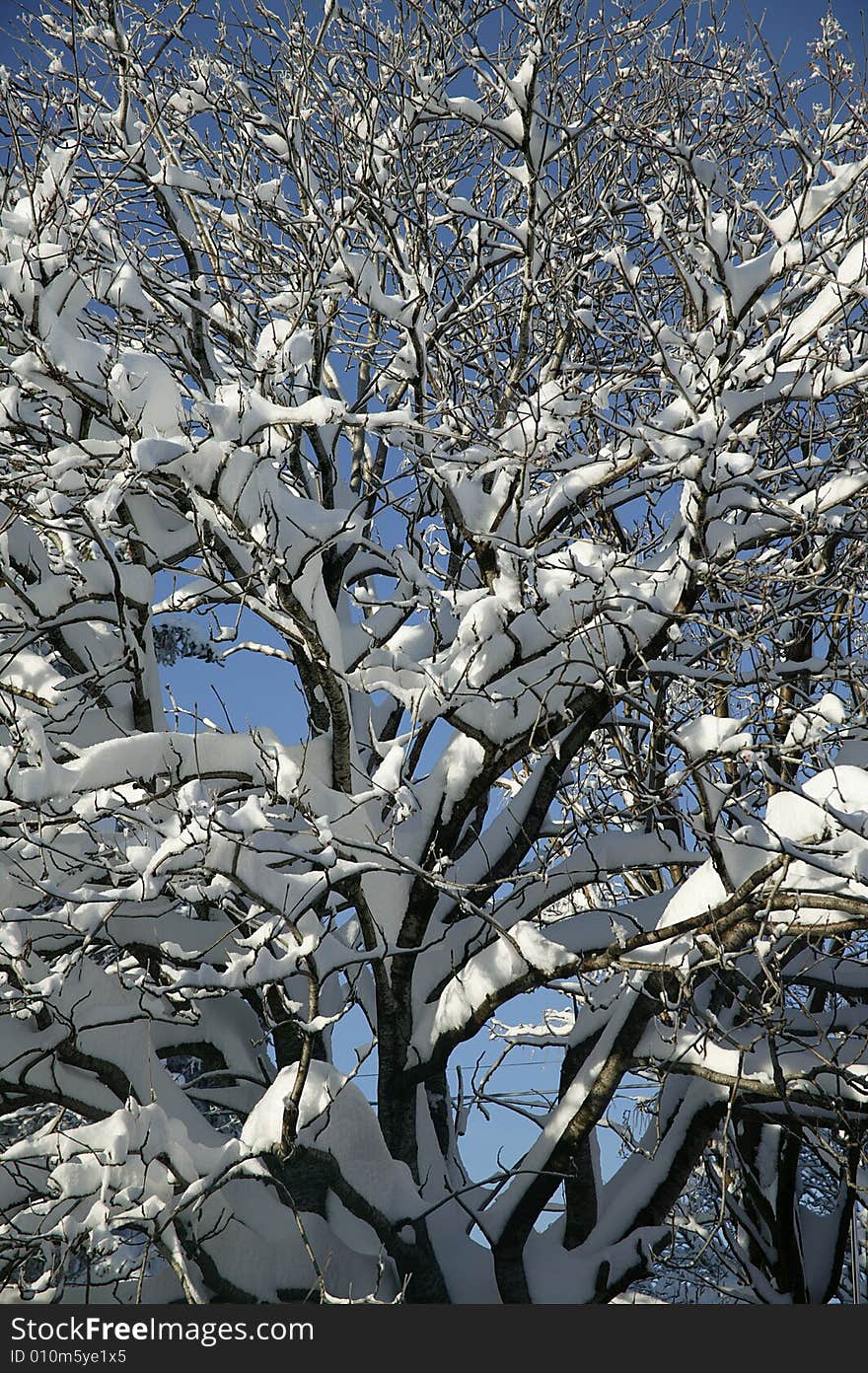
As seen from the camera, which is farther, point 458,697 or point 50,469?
point 458,697

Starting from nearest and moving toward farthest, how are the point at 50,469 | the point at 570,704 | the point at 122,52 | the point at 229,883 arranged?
the point at 50,469 → the point at 229,883 → the point at 570,704 → the point at 122,52

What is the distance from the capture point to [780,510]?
490cm

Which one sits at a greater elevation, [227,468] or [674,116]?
[674,116]

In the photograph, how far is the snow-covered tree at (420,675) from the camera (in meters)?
4.39

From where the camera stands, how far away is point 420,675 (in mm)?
5000

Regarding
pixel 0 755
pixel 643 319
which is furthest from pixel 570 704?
pixel 0 755

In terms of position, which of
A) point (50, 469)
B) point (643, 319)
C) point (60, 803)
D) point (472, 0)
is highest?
point (472, 0)

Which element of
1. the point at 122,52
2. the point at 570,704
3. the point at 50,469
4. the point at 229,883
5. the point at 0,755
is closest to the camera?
the point at 50,469

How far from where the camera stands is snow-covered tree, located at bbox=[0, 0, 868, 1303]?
14.4 ft

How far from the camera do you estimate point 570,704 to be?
18.3ft

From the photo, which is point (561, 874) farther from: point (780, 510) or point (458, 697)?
point (780, 510)

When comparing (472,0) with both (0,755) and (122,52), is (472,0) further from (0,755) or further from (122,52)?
(0,755)

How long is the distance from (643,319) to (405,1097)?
4.20 metres

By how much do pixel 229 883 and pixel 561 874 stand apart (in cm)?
186
